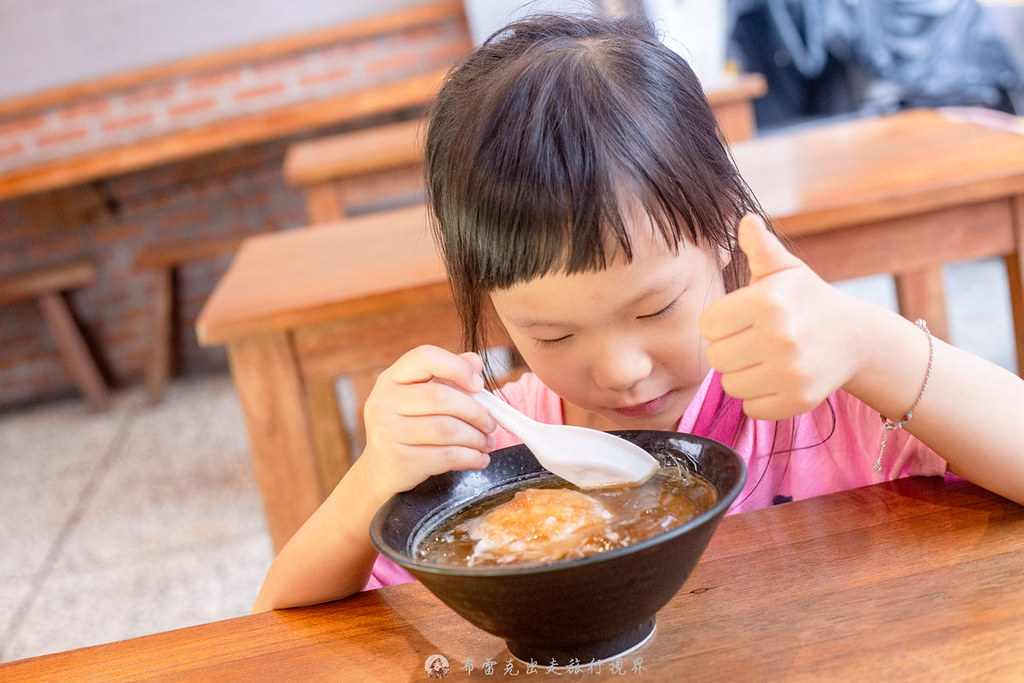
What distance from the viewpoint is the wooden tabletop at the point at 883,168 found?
1477 mm

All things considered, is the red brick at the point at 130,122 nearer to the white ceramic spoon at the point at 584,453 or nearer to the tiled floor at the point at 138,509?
the tiled floor at the point at 138,509

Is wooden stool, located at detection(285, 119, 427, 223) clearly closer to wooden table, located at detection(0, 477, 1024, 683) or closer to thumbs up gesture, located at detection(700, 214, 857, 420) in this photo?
wooden table, located at detection(0, 477, 1024, 683)

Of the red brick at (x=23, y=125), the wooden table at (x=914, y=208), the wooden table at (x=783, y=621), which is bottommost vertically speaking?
the red brick at (x=23, y=125)

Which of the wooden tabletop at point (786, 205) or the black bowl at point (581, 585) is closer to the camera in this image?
the black bowl at point (581, 585)

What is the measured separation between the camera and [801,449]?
Answer: 987mm

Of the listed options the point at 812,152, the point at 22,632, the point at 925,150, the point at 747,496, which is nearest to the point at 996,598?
the point at 747,496

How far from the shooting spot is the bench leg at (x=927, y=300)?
7.15ft

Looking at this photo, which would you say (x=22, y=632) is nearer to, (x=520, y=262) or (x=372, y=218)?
(x=372, y=218)

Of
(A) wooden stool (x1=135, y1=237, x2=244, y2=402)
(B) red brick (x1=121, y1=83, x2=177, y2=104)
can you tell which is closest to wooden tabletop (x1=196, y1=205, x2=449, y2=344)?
(A) wooden stool (x1=135, y1=237, x2=244, y2=402)

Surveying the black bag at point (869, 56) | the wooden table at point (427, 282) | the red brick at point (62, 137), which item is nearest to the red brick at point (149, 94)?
the red brick at point (62, 137)

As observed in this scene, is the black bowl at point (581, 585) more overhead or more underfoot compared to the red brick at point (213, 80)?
more overhead

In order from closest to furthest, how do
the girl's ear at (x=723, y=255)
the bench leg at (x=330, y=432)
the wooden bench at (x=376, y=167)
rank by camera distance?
the girl's ear at (x=723, y=255) → the bench leg at (x=330, y=432) → the wooden bench at (x=376, y=167)

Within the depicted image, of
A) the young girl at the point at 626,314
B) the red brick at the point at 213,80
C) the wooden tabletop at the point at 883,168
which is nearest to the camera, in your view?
the young girl at the point at 626,314

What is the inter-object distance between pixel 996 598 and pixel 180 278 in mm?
4512
